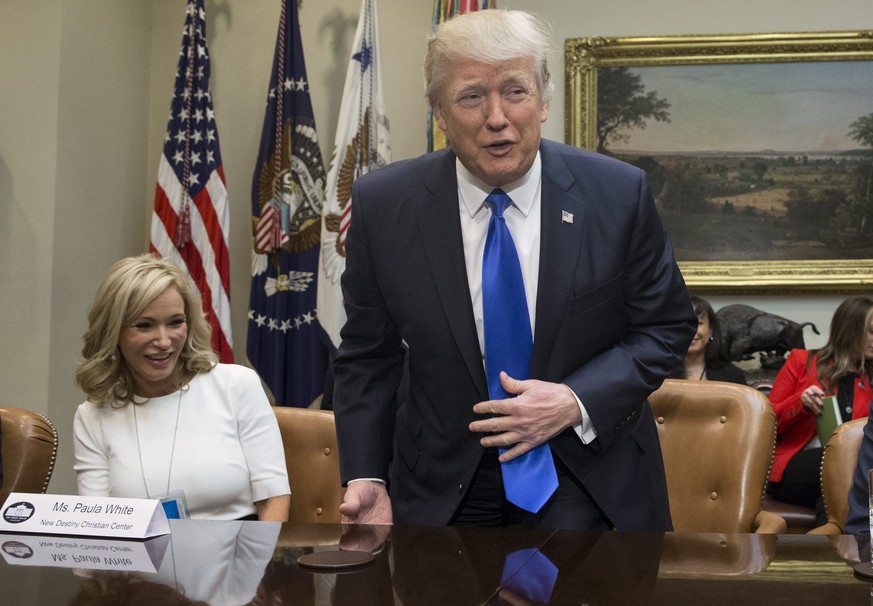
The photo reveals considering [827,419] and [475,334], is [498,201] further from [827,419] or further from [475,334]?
[827,419]

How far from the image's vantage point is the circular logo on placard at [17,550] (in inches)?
61.1

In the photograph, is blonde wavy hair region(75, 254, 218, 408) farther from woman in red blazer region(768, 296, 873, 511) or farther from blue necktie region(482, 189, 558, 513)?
woman in red blazer region(768, 296, 873, 511)

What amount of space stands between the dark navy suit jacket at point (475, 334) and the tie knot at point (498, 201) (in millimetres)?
74

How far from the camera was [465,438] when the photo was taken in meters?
2.05

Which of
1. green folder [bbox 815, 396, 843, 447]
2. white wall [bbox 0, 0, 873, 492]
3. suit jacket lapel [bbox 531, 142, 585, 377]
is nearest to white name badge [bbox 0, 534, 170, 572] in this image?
suit jacket lapel [bbox 531, 142, 585, 377]

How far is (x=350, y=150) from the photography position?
5.74m

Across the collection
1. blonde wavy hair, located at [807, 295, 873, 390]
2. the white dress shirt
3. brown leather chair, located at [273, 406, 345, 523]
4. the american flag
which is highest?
the american flag

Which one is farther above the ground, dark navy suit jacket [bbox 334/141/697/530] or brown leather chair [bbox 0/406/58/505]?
dark navy suit jacket [bbox 334/141/697/530]

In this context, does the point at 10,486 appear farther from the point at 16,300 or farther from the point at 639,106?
the point at 639,106

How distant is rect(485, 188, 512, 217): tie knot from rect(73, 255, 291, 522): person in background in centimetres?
128

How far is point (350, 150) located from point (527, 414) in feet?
13.3

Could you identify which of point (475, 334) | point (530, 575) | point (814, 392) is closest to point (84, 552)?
point (530, 575)

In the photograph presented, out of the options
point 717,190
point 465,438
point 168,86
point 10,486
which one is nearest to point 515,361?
point 465,438

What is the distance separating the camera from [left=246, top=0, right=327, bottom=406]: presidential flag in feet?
19.1
